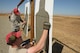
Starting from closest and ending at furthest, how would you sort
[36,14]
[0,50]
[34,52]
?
[34,52] → [36,14] → [0,50]

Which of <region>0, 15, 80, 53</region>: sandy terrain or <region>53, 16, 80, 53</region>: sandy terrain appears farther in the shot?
<region>53, 16, 80, 53</region>: sandy terrain

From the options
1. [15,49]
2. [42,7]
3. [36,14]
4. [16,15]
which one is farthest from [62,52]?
[15,49]

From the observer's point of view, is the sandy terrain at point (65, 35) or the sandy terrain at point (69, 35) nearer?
the sandy terrain at point (65, 35)

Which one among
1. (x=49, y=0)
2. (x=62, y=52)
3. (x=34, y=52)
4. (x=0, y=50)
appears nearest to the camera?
(x=34, y=52)

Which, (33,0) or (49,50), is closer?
(49,50)

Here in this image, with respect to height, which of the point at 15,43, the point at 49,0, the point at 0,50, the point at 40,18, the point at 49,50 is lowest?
the point at 0,50

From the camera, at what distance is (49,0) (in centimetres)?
325

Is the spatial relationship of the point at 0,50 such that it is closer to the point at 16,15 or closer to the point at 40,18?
the point at 16,15

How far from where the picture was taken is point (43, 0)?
3.40 m

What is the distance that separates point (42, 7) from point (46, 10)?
189 mm

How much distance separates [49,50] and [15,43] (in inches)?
32.4

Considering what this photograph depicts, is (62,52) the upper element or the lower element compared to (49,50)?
lower

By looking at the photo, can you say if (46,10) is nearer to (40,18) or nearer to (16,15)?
(40,18)

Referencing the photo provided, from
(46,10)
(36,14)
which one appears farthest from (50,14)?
(36,14)
